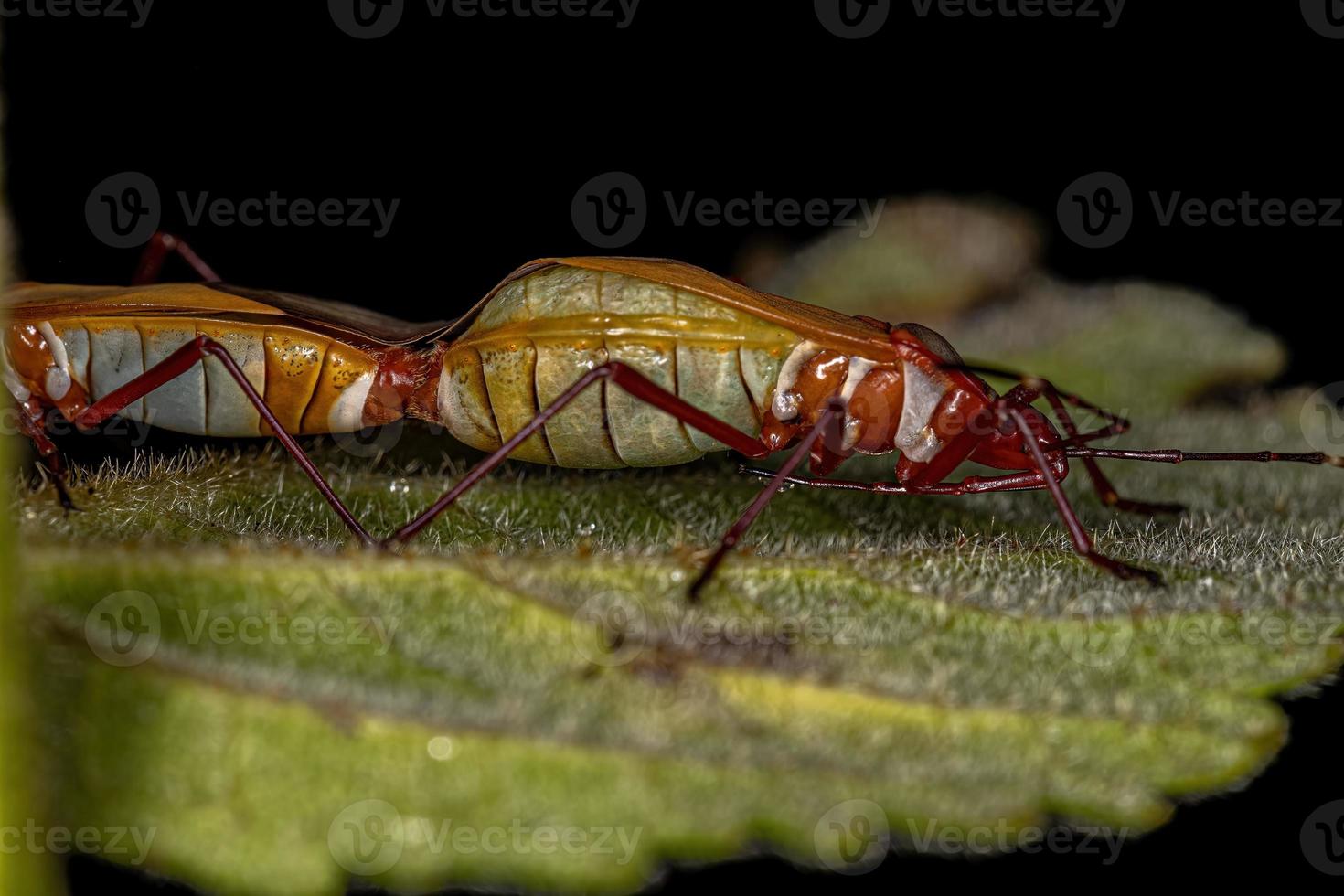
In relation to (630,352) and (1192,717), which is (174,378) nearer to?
(630,352)

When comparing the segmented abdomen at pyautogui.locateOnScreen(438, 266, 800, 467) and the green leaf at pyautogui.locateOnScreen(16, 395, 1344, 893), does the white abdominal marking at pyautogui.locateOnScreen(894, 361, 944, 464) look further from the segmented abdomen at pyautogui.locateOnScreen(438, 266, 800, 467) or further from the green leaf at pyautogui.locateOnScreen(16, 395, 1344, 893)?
the green leaf at pyautogui.locateOnScreen(16, 395, 1344, 893)

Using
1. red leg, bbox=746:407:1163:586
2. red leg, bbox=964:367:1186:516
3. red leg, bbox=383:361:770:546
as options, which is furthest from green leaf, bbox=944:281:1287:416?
red leg, bbox=383:361:770:546

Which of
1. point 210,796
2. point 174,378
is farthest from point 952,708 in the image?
→ point 174,378

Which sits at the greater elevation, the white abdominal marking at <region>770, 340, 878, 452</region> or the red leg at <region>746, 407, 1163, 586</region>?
the white abdominal marking at <region>770, 340, 878, 452</region>

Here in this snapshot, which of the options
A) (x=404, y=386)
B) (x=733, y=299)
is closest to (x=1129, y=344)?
(x=733, y=299)

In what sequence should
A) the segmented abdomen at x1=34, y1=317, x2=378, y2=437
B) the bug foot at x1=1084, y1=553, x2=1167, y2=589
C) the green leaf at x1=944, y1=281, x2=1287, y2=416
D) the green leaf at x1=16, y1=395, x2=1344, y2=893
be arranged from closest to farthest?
the green leaf at x1=16, y1=395, x2=1344, y2=893
the bug foot at x1=1084, y1=553, x2=1167, y2=589
the segmented abdomen at x1=34, y1=317, x2=378, y2=437
the green leaf at x1=944, y1=281, x2=1287, y2=416

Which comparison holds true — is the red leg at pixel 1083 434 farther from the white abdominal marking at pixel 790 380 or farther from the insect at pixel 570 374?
the white abdominal marking at pixel 790 380

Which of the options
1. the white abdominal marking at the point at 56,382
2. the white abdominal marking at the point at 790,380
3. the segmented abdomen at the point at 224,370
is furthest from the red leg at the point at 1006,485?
the white abdominal marking at the point at 56,382
